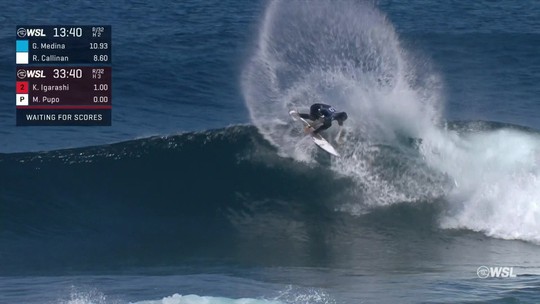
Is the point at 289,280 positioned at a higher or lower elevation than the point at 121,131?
lower

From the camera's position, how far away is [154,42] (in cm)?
2520

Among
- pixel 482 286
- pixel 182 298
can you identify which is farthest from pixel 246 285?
pixel 482 286

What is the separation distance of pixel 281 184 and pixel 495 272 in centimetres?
510

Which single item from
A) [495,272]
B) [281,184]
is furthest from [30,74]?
[495,272]

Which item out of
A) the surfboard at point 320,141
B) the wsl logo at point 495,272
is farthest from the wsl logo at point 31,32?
the wsl logo at point 495,272

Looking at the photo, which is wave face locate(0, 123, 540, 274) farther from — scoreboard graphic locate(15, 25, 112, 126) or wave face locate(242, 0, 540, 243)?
scoreboard graphic locate(15, 25, 112, 126)

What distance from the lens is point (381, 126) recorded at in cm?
1956

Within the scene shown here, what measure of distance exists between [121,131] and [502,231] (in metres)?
8.17

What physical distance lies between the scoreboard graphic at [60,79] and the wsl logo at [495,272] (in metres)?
6.46

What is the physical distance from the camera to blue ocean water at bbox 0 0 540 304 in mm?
14750

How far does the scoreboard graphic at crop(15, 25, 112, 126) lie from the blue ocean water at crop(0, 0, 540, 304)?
2.32 metres

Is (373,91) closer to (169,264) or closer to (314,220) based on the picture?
(314,220)

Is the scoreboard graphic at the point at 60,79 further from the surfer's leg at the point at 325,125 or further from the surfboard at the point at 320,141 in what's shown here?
the surfer's leg at the point at 325,125

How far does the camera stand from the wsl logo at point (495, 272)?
14.7 meters
